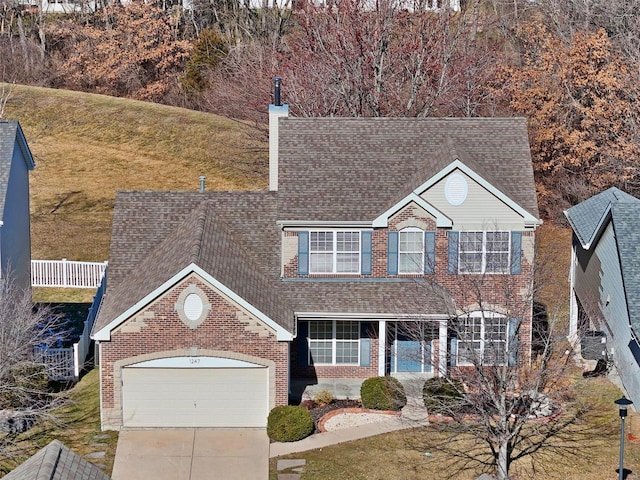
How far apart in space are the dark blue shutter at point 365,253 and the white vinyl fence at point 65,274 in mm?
15312

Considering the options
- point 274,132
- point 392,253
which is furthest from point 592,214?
point 274,132

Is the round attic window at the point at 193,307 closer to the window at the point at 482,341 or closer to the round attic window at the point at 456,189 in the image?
the window at the point at 482,341

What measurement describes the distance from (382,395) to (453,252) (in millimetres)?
5140

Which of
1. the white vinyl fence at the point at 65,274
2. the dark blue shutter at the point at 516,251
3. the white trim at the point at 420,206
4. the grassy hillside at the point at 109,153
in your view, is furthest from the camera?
the grassy hillside at the point at 109,153

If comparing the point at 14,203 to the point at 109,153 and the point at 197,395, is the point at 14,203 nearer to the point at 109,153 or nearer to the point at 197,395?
the point at 197,395

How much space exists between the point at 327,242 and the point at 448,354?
526cm

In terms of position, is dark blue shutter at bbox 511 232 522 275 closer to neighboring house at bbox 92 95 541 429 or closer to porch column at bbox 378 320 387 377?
neighboring house at bbox 92 95 541 429

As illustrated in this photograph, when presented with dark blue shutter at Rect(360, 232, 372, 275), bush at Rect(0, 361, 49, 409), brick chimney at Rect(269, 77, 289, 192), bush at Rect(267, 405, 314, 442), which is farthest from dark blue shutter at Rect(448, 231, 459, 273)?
bush at Rect(0, 361, 49, 409)

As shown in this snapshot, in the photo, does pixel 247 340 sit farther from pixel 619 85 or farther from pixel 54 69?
pixel 54 69

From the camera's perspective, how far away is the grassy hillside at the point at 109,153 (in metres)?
60.8

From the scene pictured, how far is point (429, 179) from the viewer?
34.2 m

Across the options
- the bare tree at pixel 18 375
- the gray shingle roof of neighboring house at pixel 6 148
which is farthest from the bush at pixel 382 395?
Result: the gray shingle roof of neighboring house at pixel 6 148

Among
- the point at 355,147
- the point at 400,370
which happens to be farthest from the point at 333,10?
the point at 400,370

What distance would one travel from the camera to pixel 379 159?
Answer: 36281 mm
